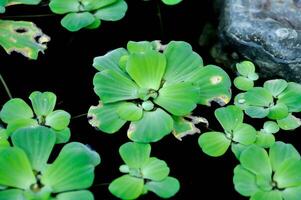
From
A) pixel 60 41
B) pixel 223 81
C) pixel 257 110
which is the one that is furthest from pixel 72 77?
pixel 257 110

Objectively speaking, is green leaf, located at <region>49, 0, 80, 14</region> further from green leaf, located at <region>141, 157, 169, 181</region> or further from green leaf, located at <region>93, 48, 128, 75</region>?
green leaf, located at <region>141, 157, 169, 181</region>

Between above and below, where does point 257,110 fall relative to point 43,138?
below

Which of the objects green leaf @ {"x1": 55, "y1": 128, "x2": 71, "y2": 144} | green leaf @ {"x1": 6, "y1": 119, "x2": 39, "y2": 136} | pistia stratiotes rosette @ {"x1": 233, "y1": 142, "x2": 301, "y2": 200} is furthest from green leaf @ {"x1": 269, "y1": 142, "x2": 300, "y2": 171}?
green leaf @ {"x1": 6, "y1": 119, "x2": 39, "y2": 136}

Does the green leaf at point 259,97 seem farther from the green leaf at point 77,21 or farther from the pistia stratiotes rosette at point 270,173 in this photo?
the green leaf at point 77,21

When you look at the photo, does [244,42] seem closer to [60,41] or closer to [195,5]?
[195,5]

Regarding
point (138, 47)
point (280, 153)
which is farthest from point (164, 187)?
point (138, 47)

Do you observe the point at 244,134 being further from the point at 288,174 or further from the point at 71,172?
the point at 71,172
